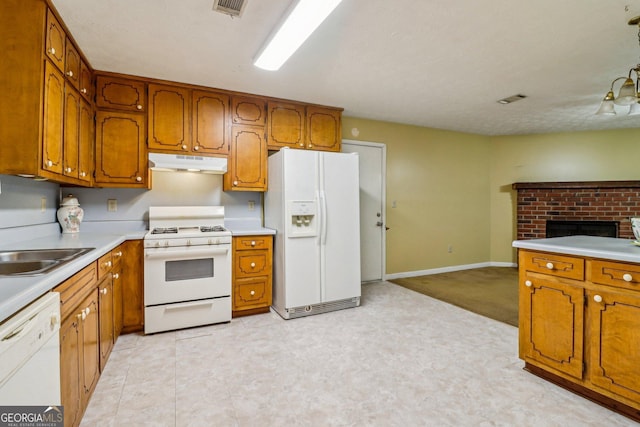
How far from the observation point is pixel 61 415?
49.5 inches

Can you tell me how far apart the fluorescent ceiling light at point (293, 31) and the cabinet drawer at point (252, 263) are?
1787mm

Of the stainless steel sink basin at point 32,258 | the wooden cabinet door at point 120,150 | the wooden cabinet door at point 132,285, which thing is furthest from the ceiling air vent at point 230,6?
the wooden cabinet door at point 132,285

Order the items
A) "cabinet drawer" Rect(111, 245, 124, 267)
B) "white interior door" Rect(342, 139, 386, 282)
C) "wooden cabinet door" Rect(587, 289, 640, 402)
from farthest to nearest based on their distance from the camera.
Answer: "white interior door" Rect(342, 139, 386, 282) < "cabinet drawer" Rect(111, 245, 124, 267) < "wooden cabinet door" Rect(587, 289, 640, 402)

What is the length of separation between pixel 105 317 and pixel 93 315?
0.37 meters

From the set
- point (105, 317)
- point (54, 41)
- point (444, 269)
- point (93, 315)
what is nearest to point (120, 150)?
point (54, 41)

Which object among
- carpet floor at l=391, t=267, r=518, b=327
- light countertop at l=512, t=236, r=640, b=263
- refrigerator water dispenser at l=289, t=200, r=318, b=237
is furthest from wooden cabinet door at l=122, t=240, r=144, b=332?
carpet floor at l=391, t=267, r=518, b=327

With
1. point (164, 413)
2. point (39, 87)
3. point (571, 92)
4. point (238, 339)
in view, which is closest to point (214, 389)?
point (164, 413)

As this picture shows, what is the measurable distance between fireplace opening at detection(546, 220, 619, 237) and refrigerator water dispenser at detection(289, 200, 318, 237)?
14.9ft

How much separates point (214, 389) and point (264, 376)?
0.33 meters

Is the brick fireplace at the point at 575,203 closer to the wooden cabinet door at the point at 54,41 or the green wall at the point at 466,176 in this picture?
the green wall at the point at 466,176

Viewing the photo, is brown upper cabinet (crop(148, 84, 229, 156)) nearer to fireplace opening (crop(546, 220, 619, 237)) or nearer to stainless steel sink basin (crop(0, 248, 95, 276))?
stainless steel sink basin (crop(0, 248, 95, 276))

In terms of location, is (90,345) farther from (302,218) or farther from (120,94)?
(120,94)

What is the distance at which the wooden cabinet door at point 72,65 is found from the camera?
2.22 meters

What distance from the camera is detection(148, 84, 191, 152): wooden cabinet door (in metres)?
3.04
